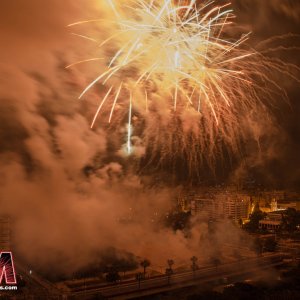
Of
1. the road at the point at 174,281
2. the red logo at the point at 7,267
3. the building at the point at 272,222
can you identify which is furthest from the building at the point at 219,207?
the red logo at the point at 7,267

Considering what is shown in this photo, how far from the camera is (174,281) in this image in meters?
9.05

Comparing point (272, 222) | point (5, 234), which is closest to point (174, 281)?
point (5, 234)

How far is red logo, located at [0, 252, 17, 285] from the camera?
6230mm

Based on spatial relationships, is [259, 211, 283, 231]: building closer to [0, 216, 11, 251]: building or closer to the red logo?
[0, 216, 11, 251]: building

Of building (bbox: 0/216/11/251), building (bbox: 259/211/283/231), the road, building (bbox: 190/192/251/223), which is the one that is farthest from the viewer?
building (bbox: 190/192/251/223)

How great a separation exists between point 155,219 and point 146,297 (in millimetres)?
5723

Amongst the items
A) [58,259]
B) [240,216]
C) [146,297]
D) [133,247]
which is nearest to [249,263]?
[133,247]

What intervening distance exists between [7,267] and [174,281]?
4047 mm

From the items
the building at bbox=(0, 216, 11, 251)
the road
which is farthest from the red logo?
the building at bbox=(0, 216, 11, 251)

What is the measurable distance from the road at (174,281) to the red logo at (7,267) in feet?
5.25

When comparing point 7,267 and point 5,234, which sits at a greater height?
point 5,234

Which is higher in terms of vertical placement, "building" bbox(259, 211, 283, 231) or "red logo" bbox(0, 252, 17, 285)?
"red logo" bbox(0, 252, 17, 285)

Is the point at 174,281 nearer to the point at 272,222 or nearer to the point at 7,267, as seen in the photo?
the point at 7,267

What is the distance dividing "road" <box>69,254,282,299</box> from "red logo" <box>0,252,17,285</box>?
5.25 ft
